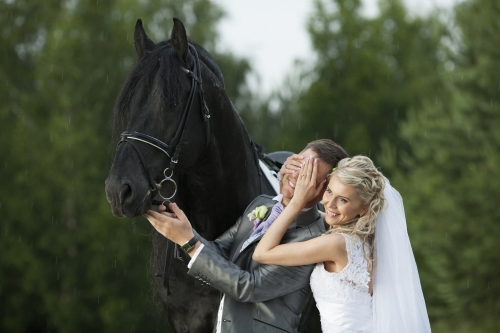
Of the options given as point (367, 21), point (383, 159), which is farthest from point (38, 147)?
point (367, 21)

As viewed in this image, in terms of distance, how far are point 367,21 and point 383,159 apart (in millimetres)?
7614

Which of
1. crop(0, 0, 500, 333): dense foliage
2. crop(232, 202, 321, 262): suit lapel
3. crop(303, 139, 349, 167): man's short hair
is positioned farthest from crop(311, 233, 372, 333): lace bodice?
crop(0, 0, 500, 333): dense foliage

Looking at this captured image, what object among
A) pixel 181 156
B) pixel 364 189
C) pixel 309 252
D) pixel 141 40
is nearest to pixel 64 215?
pixel 141 40

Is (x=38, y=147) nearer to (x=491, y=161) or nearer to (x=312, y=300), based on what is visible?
(x=491, y=161)

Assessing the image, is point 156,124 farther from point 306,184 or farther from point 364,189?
point 364,189

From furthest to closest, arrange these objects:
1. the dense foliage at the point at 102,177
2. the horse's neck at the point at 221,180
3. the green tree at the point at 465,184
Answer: the dense foliage at the point at 102,177 < the green tree at the point at 465,184 < the horse's neck at the point at 221,180

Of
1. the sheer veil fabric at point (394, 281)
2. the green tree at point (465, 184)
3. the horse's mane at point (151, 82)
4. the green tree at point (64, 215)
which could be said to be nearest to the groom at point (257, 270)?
the sheer veil fabric at point (394, 281)

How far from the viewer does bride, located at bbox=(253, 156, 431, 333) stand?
10.3 ft

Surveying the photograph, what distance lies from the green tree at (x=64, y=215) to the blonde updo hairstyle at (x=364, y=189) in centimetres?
1165

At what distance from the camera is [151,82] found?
10.5 ft

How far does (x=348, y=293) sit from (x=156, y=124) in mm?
1283

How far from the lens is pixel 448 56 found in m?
15.5

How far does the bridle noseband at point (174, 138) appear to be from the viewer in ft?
10.1

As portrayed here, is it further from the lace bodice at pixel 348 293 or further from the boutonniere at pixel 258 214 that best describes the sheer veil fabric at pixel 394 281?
the boutonniere at pixel 258 214
